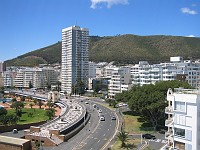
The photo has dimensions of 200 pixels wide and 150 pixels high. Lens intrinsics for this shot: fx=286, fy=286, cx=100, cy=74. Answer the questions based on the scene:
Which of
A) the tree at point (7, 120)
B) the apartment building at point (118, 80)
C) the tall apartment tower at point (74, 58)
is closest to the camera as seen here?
the tree at point (7, 120)

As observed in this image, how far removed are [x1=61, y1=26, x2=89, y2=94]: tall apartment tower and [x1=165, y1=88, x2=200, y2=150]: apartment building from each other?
367 ft

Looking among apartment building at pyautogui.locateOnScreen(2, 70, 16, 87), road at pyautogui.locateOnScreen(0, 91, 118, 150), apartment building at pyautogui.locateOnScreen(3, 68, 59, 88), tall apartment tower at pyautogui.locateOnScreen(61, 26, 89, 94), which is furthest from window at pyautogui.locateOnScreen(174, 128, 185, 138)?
apartment building at pyautogui.locateOnScreen(2, 70, 16, 87)

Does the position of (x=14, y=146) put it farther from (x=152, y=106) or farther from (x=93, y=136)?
(x=152, y=106)

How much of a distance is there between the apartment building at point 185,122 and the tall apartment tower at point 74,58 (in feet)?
367

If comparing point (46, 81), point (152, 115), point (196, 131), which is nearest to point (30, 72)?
point (46, 81)

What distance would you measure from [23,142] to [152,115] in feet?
79.6

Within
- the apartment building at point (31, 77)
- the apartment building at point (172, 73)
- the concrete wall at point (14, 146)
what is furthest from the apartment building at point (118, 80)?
the apartment building at point (31, 77)

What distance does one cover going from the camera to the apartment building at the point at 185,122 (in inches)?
1020

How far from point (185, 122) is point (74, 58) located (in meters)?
117

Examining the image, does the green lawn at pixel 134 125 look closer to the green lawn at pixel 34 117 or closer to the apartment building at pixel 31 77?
the green lawn at pixel 34 117

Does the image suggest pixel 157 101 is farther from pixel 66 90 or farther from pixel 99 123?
pixel 66 90

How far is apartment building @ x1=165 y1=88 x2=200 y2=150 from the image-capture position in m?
25.9

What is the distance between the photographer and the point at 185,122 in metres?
26.7

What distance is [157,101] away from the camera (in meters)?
52.3
